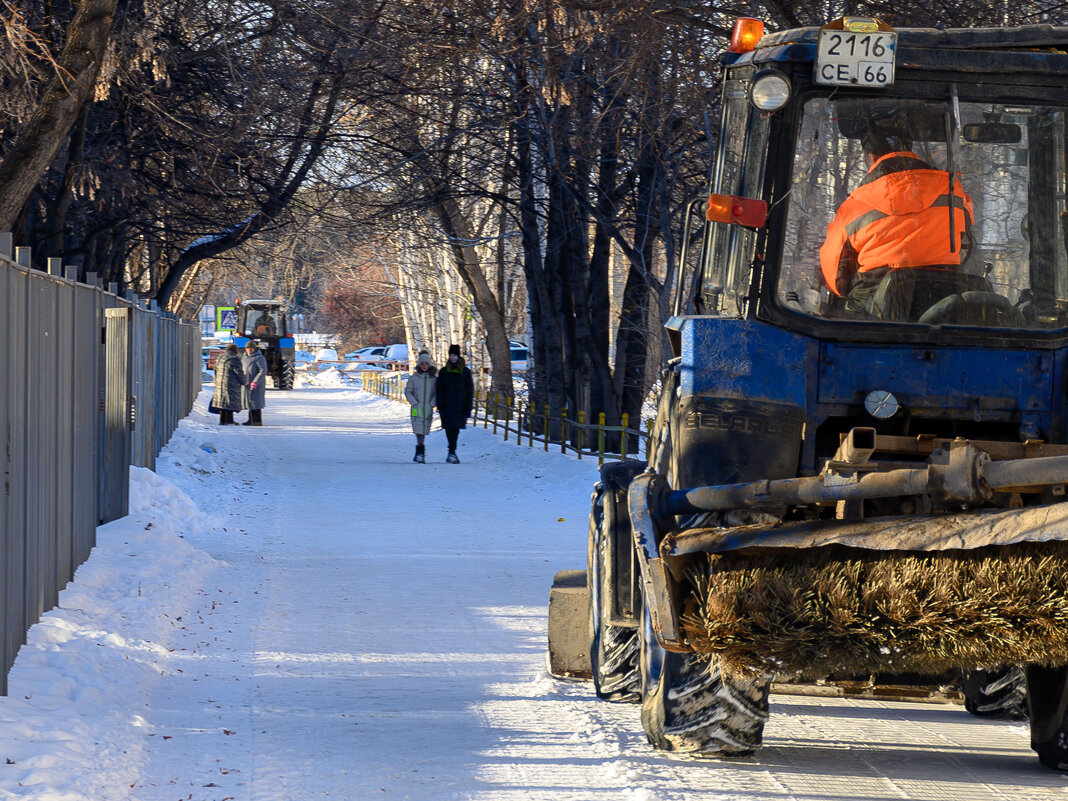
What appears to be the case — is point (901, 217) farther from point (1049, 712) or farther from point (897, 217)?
point (1049, 712)

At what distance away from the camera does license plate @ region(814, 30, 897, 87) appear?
5.36 metres

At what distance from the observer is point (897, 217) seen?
5480mm

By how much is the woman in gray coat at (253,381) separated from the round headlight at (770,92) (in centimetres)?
2508

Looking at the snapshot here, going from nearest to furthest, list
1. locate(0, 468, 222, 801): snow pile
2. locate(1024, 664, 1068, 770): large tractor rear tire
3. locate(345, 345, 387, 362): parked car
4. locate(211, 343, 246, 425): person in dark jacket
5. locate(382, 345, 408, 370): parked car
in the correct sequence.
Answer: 1. locate(0, 468, 222, 801): snow pile
2. locate(1024, 664, 1068, 770): large tractor rear tire
3. locate(211, 343, 246, 425): person in dark jacket
4. locate(382, 345, 408, 370): parked car
5. locate(345, 345, 387, 362): parked car

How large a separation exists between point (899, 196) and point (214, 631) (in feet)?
15.5

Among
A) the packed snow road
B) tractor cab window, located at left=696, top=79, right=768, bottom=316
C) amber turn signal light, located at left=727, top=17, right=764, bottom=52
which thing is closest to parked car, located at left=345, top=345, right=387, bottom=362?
the packed snow road

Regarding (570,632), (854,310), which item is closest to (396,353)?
(570,632)

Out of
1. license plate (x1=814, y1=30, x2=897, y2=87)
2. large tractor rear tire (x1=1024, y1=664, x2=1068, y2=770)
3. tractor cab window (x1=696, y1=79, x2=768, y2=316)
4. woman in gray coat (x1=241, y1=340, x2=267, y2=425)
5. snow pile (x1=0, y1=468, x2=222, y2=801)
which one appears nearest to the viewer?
snow pile (x1=0, y1=468, x2=222, y2=801)

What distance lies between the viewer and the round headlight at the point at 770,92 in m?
5.38

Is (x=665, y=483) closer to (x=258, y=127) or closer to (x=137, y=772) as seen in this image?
(x=137, y=772)

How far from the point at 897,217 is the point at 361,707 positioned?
125 inches

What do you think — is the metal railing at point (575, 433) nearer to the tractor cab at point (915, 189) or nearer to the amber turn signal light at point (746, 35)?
the amber turn signal light at point (746, 35)

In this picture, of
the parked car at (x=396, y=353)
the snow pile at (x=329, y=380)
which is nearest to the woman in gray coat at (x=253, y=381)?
the snow pile at (x=329, y=380)

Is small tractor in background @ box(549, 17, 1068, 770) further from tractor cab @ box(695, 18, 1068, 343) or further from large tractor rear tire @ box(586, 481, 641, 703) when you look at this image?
large tractor rear tire @ box(586, 481, 641, 703)
